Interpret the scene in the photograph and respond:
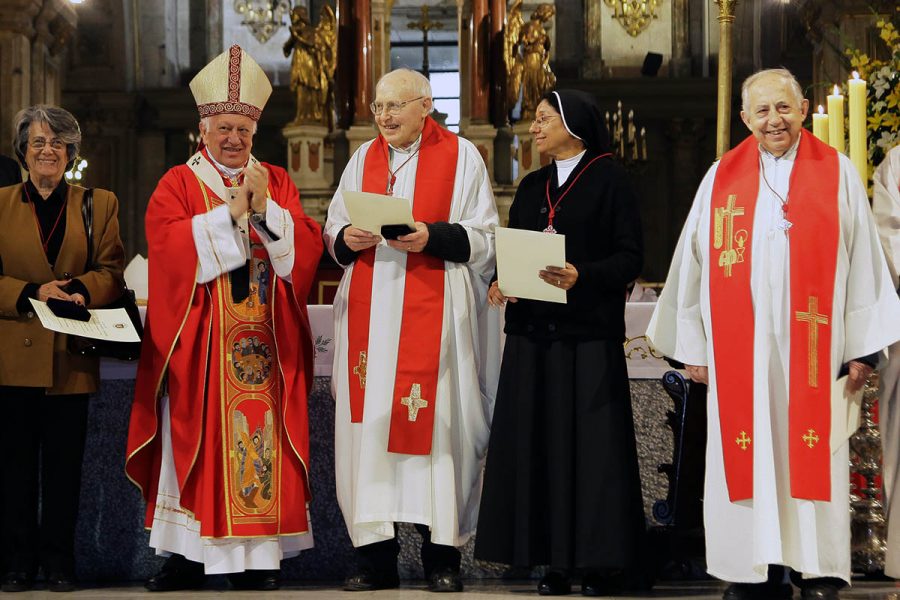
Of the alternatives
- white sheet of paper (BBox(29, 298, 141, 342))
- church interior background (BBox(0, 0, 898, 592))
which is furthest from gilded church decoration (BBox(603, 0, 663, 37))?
white sheet of paper (BBox(29, 298, 141, 342))

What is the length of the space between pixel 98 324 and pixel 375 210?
1062 millimetres

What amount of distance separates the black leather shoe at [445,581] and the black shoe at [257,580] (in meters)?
0.56

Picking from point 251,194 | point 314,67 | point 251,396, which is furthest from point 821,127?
point 314,67

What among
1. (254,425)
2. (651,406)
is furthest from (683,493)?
(254,425)

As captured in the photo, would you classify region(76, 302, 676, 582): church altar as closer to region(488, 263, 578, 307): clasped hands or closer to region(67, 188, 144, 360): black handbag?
region(67, 188, 144, 360): black handbag

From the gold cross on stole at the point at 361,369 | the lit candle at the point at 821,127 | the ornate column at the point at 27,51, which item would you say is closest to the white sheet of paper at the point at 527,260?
the gold cross on stole at the point at 361,369

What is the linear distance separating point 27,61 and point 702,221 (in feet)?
32.2

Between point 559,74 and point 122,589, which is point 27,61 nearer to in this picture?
point 559,74

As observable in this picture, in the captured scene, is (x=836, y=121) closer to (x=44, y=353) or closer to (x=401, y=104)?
(x=401, y=104)

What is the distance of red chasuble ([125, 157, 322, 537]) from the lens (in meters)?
4.63

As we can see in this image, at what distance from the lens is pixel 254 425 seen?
15.4ft

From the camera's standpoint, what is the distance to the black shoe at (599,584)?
4398 millimetres

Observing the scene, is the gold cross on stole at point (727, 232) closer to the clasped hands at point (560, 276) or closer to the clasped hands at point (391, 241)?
the clasped hands at point (560, 276)

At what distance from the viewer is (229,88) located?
473cm
